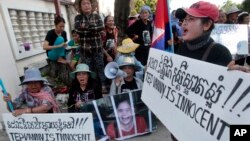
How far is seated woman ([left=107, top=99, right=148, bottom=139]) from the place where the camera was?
368cm

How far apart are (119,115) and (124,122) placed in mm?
120

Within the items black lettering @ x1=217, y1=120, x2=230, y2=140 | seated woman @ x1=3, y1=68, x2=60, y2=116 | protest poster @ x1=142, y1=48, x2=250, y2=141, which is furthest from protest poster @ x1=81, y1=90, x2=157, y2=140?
black lettering @ x1=217, y1=120, x2=230, y2=140

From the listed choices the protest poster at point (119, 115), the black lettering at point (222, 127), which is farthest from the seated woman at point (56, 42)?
the black lettering at point (222, 127)

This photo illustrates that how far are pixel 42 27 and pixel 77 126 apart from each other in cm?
559

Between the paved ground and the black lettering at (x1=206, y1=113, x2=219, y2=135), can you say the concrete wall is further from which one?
the black lettering at (x1=206, y1=113, x2=219, y2=135)

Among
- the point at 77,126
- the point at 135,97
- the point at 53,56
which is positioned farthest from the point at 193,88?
the point at 53,56

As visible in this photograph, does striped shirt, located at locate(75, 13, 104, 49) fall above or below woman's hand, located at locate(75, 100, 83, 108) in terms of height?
above

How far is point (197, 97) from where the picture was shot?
6.48ft

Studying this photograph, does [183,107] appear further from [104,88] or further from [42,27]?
[42,27]

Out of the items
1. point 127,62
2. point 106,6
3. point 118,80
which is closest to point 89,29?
point 127,62

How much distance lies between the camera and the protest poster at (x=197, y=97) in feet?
5.24

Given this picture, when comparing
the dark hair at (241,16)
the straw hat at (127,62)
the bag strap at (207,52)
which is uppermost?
the bag strap at (207,52)

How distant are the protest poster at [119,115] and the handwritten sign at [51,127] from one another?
598 mm

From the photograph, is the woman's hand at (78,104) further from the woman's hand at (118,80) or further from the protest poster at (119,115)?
the woman's hand at (118,80)
